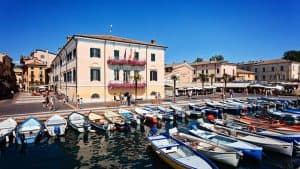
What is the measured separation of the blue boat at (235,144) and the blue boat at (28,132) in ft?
43.8

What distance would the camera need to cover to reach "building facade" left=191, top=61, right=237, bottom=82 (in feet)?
231

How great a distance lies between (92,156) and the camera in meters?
15.0

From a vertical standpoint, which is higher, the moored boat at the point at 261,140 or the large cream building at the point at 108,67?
the large cream building at the point at 108,67

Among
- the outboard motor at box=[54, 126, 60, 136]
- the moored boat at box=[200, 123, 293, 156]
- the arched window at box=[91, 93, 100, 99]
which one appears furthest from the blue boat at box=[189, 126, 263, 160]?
the arched window at box=[91, 93, 100, 99]

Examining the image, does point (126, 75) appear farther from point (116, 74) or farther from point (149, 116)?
point (149, 116)

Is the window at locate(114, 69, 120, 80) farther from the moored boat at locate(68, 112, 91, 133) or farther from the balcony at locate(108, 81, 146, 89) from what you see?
the moored boat at locate(68, 112, 91, 133)

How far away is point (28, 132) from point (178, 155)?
1330cm

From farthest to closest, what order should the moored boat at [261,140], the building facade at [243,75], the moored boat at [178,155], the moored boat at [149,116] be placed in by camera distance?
the building facade at [243,75], the moored boat at [149,116], the moored boat at [261,140], the moored boat at [178,155]

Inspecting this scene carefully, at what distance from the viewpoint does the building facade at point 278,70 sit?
71.1 m

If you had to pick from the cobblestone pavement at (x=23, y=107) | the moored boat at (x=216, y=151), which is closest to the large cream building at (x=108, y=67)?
the cobblestone pavement at (x=23, y=107)

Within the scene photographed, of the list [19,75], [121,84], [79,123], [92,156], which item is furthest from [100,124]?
[19,75]

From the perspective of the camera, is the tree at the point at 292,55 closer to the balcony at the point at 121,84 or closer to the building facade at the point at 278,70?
the building facade at the point at 278,70

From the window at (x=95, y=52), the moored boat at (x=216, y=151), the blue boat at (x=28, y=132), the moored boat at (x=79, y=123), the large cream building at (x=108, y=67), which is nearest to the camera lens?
the moored boat at (x=216, y=151)

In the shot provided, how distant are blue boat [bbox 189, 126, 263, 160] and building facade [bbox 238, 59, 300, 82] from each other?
6579 centimetres
